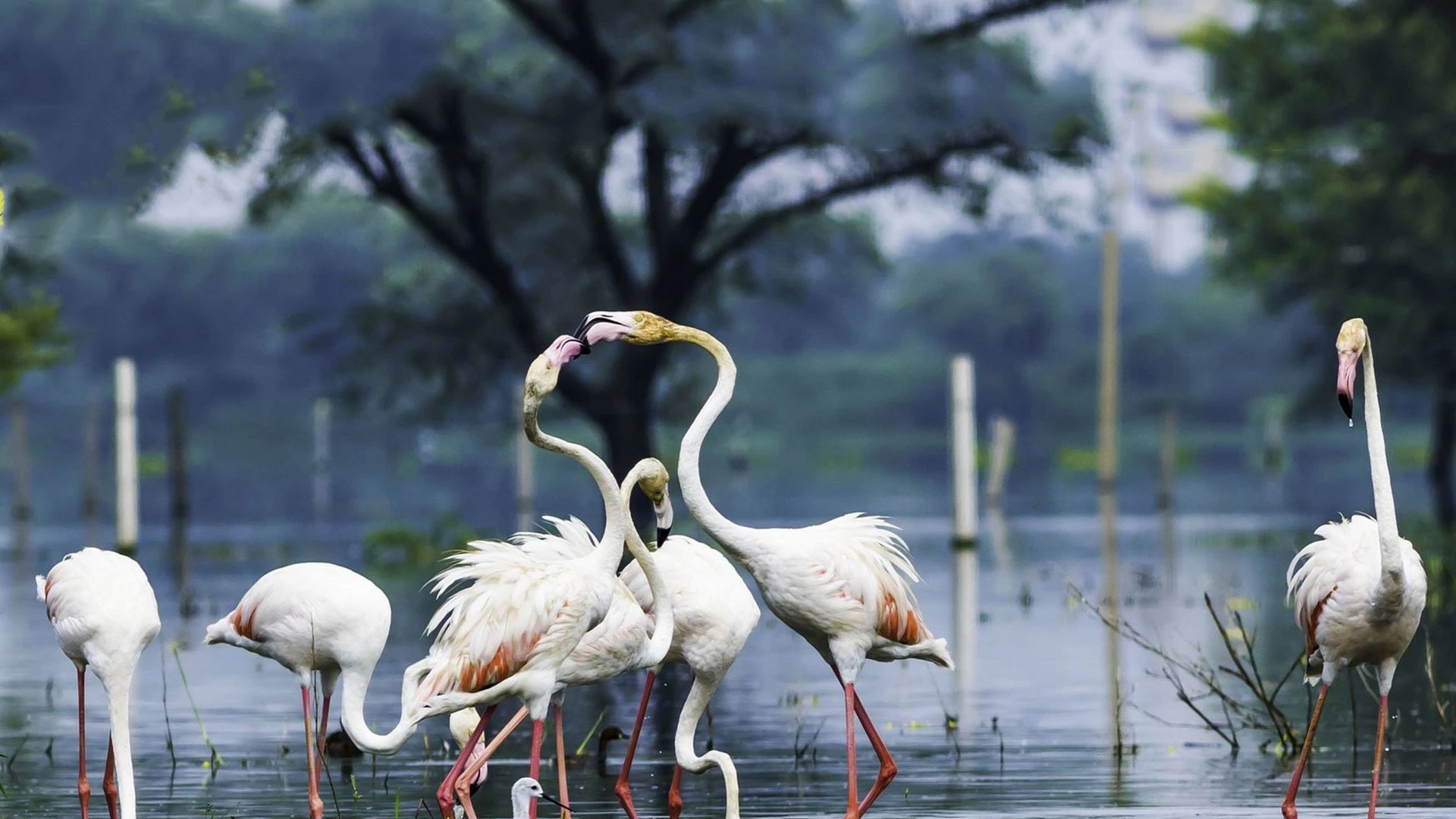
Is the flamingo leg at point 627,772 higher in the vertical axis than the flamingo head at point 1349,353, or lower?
lower

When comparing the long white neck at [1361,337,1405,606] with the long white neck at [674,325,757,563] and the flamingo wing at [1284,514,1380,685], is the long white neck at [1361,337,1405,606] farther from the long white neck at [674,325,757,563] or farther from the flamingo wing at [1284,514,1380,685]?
the long white neck at [674,325,757,563]

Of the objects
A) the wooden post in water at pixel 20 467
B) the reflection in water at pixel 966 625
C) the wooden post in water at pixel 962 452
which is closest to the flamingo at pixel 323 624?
the reflection in water at pixel 966 625

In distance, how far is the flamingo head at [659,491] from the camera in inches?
352

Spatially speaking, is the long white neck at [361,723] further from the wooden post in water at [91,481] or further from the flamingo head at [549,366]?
the wooden post in water at [91,481]

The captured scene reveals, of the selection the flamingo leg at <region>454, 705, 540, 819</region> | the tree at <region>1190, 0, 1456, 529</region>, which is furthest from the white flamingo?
the tree at <region>1190, 0, 1456, 529</region>

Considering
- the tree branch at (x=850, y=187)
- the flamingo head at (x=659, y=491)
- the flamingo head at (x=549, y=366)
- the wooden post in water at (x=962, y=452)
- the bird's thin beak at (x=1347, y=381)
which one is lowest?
the flamingo head at (x=659, y=491)

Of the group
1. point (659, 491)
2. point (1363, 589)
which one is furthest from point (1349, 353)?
point (659, 491)

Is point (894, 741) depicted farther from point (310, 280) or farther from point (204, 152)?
point (310, 280)

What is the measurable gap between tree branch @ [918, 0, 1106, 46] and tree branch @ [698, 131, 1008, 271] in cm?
147

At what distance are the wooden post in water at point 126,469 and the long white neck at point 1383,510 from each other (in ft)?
60.5

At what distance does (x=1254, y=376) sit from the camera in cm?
8956

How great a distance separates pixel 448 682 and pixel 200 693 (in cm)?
583

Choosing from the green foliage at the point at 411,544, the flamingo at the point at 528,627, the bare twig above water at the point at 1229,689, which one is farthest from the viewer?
the green foliage at the point at 411,544

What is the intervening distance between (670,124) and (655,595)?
20162 millimetres
